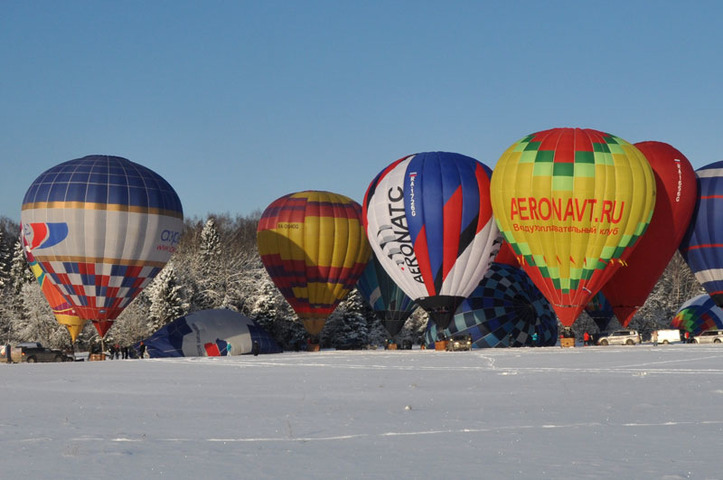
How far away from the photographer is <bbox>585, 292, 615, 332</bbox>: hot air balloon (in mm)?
41406

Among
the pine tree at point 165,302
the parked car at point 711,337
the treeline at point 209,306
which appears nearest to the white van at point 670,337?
the parked car at point 711,337

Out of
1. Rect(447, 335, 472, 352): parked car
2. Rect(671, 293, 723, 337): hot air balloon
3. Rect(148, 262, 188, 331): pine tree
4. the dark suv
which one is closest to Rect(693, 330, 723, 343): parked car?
Rect(671, 293, 723, 337): hot air balloon

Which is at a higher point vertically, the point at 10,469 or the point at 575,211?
the point at 575,211

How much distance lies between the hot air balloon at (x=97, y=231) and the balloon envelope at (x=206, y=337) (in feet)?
7.35

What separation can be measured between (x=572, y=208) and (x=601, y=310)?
31.3ft

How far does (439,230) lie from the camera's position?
1430 inches

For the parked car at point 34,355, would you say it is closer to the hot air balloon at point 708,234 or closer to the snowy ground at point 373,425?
the snowy ground at point 373,425

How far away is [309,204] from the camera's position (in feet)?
147

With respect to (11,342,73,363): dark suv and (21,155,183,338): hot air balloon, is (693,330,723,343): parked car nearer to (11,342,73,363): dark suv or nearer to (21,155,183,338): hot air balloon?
(21,155,183,338): hot air balloon

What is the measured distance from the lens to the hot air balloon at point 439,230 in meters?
36.4

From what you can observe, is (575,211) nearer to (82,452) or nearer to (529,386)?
(529,386)

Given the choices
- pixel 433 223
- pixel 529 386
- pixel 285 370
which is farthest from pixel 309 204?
pixel 529 386

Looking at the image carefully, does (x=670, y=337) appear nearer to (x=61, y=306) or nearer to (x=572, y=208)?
(x=572, y=208)

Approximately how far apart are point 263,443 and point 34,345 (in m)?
30.0
